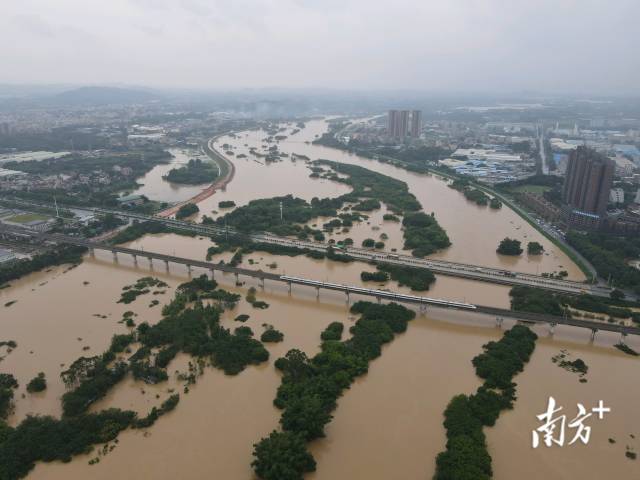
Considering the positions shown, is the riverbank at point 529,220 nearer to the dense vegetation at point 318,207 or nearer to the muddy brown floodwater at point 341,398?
the muddy brown floodwater at point 341,398

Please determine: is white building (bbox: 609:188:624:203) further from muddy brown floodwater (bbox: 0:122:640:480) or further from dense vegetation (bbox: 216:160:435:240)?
muddy brown floodwater (bbox: 0:122:640:480)

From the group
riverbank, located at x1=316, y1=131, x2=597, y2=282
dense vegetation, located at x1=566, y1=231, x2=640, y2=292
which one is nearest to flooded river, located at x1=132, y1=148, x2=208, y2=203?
riverbank, located at x1=316, y1=131, x2=597, y2=282

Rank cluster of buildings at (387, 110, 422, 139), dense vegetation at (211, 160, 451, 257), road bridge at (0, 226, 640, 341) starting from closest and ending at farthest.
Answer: road bridge at (0, 226, 640, 341) → dense vegetation at (211, 160, 451, 257) → cluster of buildings at (387, 110, 422, 139)

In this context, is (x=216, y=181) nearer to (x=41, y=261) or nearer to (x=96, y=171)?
(x=96, y=171)

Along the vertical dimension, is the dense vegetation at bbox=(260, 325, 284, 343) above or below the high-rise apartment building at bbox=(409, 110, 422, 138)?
below

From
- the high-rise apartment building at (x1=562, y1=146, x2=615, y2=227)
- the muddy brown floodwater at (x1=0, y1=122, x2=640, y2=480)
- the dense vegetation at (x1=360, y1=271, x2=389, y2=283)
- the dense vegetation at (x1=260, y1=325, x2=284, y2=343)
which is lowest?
the muddy brown floodwater at (x1=0, y1=122, x2=640, y2=480)

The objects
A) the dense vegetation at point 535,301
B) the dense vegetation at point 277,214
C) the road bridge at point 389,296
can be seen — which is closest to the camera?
the road bridge at point 389,296

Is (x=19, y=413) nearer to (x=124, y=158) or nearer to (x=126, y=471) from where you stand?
(x=126, y=471)

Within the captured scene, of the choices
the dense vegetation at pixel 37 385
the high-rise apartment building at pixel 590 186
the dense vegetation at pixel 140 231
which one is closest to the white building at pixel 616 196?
the high-rise apartment building at pixel 590 186
